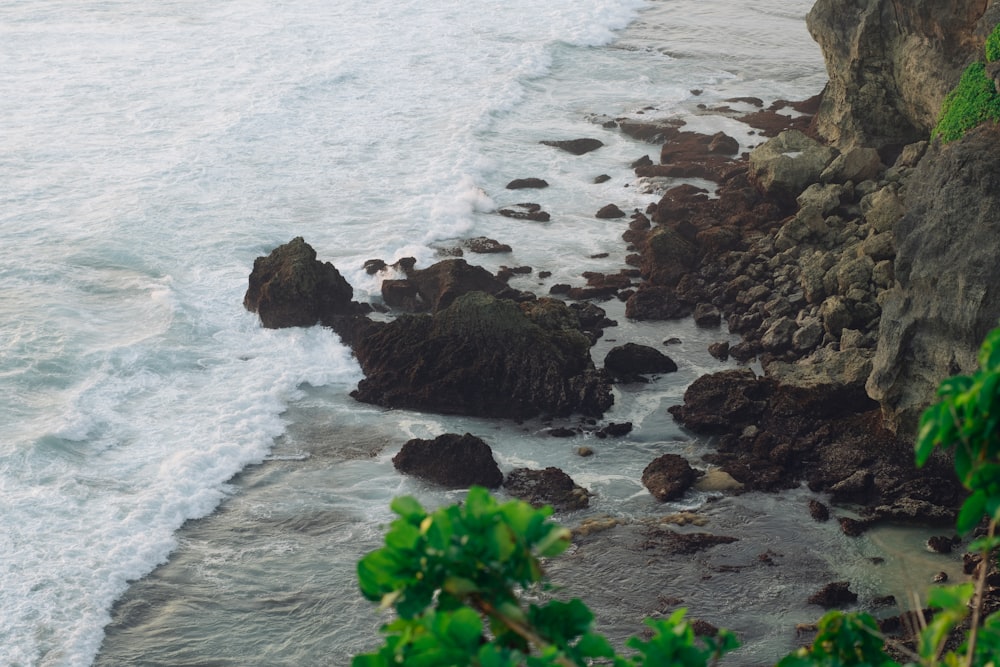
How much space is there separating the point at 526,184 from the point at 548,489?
13.1 meters

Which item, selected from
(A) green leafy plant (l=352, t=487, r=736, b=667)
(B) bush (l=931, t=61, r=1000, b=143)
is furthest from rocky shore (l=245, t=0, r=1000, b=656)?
(A) green leafy plant (l=352, t=487, r=736, b=667)

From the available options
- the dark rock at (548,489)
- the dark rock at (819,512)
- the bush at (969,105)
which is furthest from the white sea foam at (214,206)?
the bush at (969,105)

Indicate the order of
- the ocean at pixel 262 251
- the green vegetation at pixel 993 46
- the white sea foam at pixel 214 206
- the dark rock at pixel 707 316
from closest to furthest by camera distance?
the ocean at pixel 262 251 < the white sea foam at pixel 214 206 < the green vegetation at pixel 993 46 < the dark rock at pixel 707 316

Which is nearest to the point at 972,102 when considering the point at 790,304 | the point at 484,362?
the point at 790,304

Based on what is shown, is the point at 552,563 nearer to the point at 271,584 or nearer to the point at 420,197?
the point at 271,584

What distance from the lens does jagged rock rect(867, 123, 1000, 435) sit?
15602mm

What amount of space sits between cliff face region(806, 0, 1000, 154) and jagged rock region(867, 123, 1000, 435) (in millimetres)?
4216

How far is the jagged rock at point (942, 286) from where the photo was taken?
15602 millimetres

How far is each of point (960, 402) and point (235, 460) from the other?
1339 cm

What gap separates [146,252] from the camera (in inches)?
949

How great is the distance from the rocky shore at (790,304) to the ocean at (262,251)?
1.61 ft

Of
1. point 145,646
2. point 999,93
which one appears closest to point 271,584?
point 145,646

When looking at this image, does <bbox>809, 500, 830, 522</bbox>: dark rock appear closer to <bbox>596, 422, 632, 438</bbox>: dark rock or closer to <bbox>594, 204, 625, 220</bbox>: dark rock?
<bbox>596, 422, 632, 438</bbox>: dark rock

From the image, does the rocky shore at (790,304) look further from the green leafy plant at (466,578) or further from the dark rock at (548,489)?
the green leafy plant at (466,578)
